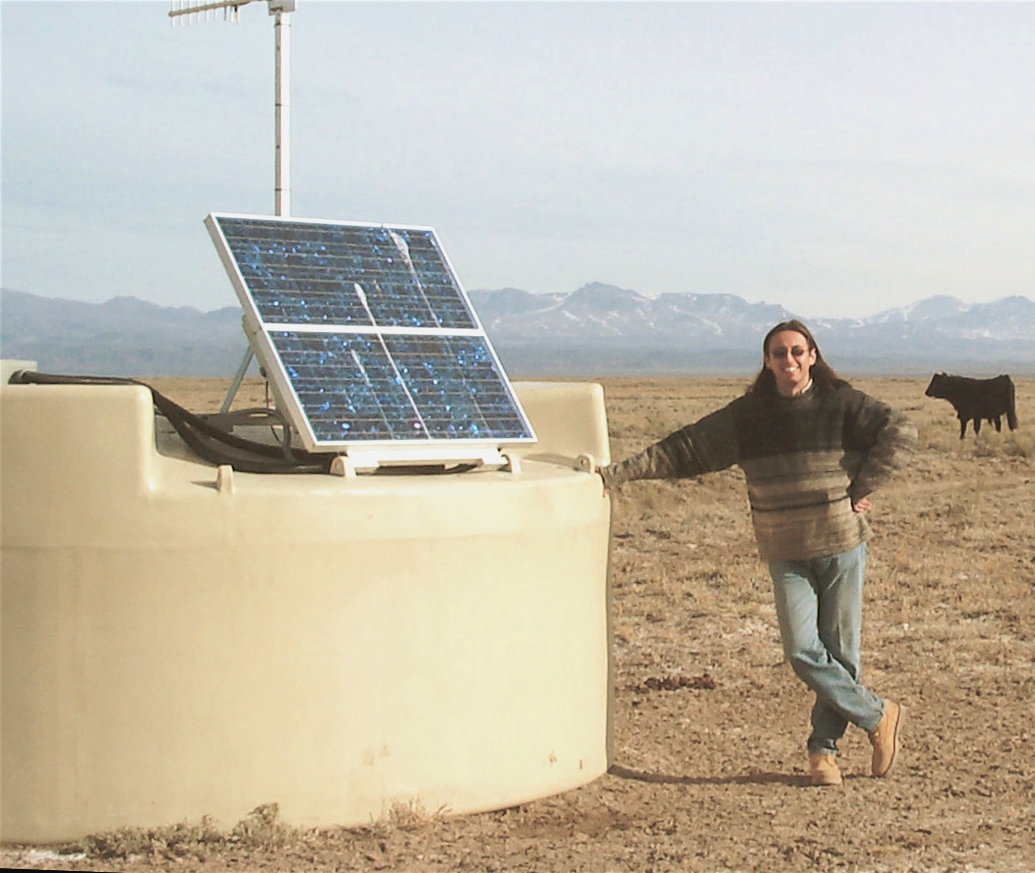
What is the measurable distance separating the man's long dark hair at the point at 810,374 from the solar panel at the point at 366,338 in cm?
108

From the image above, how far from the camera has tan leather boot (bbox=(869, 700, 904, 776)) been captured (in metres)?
7.43

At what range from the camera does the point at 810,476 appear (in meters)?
7.16

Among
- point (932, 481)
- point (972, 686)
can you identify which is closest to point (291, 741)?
point (972, 686)

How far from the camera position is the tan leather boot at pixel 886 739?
7.43 meters

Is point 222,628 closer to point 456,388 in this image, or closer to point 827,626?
point 456,388

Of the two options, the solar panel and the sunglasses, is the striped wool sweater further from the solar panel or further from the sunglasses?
the solar panel

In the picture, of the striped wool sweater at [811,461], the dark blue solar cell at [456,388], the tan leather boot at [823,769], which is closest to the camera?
the dark blue solar cell at [456,388]

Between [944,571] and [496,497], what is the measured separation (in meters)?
8.80

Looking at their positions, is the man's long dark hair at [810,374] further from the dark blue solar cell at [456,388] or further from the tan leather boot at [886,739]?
the tan leather boot at [886,739]

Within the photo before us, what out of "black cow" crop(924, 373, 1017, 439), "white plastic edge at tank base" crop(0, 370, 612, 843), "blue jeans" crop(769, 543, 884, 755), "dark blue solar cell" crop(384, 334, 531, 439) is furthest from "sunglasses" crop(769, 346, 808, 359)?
"black cow" crop(924, 373, 1017, 439)

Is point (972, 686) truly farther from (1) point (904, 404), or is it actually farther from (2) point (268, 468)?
(1) point (904, 404)

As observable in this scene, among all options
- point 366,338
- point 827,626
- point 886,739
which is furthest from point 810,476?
point 366,338

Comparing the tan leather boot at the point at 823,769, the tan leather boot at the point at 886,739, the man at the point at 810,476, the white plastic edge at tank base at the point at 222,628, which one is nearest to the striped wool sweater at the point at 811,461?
the man at the point at 810,476

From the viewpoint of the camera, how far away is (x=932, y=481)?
938 inches
